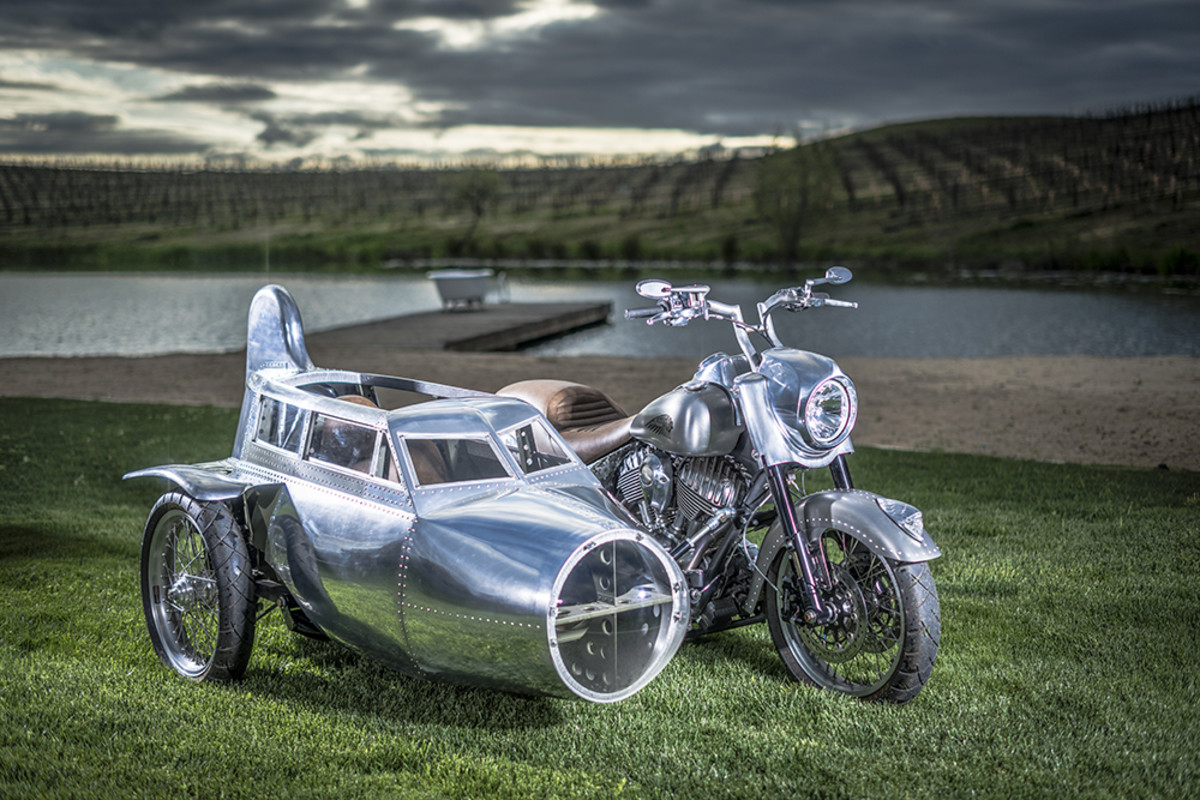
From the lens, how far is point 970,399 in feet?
48.7

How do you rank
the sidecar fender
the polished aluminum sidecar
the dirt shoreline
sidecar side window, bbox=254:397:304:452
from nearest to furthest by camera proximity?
the polished aluminum sidecar → the sidecar fender → sidecar side window, bbox=254:397:304:452 → the dirt shoreline

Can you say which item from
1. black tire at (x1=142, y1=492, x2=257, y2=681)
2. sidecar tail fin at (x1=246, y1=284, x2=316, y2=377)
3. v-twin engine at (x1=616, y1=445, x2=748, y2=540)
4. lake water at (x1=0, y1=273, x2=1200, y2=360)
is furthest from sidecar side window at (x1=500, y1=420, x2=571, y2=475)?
lake water at (x1=0, y1=273, x2=1200, y2=360)

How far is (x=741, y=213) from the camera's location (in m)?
91.6

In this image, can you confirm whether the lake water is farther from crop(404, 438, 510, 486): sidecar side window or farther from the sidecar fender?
crop(404, 438, 510, 486): sidecar side window

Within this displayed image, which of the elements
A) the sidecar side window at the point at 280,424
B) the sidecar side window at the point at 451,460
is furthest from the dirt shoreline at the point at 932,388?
the sidecar side window at the point at 280,424

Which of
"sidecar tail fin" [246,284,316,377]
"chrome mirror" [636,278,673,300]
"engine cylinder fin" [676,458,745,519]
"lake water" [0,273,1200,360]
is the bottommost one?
"lake water" [0,273,1200,360]

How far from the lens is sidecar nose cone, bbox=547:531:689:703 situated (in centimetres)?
374

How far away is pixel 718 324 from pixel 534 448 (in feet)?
87.6

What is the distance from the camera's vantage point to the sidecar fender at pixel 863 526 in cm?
397

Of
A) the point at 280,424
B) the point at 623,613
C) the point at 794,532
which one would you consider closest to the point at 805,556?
the point at 794,532

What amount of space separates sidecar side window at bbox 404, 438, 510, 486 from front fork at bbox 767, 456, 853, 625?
3.98 ft

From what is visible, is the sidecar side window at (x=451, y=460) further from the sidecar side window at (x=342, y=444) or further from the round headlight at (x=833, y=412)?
the round headlight at (x=833, y=412)

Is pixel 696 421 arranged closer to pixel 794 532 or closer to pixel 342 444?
pixel 794 532

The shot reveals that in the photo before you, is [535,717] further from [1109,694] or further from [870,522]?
[1109,694]
